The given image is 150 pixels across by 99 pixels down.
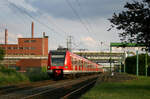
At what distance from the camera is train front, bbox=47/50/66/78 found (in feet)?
92.8

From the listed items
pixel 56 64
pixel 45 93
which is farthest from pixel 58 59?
pixel 45 93

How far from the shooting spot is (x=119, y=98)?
Answer: 11.4 m

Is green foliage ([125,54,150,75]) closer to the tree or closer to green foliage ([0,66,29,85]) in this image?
green foliage ([0,66,29,85])

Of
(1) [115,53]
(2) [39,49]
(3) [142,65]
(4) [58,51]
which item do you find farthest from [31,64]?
(4) [58,51]

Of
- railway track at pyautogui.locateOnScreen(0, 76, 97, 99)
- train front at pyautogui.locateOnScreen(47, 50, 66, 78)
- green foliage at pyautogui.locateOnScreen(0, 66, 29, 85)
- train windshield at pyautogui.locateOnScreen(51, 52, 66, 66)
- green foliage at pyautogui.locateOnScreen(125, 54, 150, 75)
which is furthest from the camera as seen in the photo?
green foliage at pyautogui.locateOnScreen(125, 54, 150, 75)

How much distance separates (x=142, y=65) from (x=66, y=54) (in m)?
29.0

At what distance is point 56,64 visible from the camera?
28500mm

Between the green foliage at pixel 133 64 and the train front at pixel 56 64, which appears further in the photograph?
the green foliage at pixel 133 64

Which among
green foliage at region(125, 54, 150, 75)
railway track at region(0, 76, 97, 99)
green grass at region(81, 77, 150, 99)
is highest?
green foliage at region(125, 54, 150, 75)

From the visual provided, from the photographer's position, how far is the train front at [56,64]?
28.3m

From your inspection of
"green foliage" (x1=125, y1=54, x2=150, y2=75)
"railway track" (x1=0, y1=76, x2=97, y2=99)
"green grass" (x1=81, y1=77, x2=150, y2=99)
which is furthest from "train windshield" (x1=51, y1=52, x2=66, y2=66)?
"green foliage" (x1=125, y1=54, x2=150, y2=75)

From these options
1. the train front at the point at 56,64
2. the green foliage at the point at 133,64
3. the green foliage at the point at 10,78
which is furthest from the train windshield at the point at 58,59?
the green foliage at the point at 133,64

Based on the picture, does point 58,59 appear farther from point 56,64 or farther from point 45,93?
point 45,93

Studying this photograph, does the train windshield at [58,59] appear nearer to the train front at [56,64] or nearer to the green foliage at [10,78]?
the train front at [56,64]
